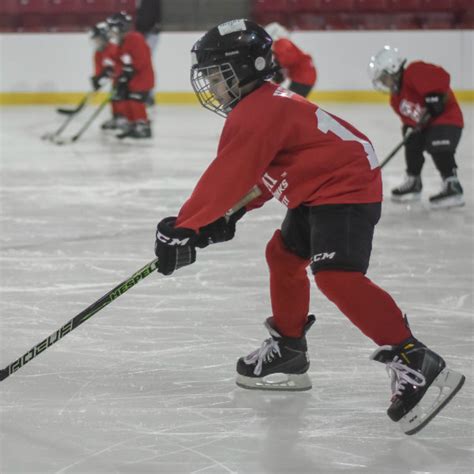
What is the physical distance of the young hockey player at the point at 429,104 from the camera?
490 cm

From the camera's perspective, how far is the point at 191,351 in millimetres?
2832

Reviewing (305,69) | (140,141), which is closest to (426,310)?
(305,69)

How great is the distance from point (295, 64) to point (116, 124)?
1639 millimetres

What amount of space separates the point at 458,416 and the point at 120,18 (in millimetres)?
5710

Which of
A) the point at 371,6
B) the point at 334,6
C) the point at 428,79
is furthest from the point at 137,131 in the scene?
the point at 371,6

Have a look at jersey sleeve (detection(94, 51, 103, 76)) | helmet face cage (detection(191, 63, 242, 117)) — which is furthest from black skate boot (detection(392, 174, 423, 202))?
jersey sleeve (detection(94, 51, 103, 76))

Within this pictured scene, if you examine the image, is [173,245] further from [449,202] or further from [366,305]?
[449,202]

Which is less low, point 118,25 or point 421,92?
point 421,92

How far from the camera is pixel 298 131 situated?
7.27 ft

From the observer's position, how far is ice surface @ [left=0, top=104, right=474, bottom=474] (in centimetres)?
214

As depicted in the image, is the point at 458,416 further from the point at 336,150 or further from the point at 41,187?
the point at 41,187

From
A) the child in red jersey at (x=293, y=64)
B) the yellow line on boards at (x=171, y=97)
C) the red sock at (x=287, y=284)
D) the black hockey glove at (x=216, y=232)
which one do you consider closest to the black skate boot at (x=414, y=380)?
the red sock at (x=287, y=284)

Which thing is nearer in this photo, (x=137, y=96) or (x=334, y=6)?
(x=137, y=96)

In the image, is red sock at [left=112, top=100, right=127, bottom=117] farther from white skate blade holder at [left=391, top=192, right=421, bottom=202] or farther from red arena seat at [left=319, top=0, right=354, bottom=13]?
red arena seat at [left=319, top=0, right=354, bottom=13]
